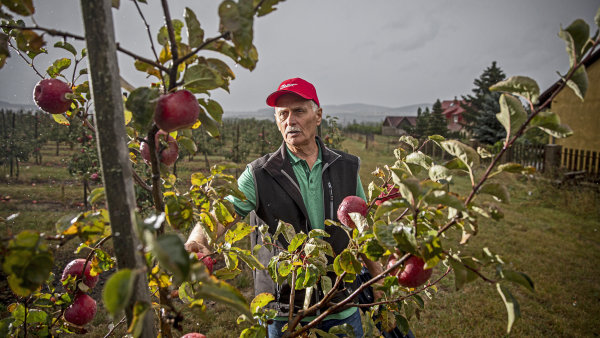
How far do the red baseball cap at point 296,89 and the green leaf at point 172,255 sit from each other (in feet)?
6.22

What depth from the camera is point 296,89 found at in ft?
7.36

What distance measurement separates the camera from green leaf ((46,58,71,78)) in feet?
3.20

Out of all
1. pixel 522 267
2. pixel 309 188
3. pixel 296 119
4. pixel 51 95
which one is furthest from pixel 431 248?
pixel 522 267

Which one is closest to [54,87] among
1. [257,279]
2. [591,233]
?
[257,279]

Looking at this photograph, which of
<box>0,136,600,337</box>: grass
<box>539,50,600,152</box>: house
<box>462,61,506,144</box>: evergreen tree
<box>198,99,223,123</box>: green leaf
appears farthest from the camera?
<box>462,61,506,144</box>: evergreen tree

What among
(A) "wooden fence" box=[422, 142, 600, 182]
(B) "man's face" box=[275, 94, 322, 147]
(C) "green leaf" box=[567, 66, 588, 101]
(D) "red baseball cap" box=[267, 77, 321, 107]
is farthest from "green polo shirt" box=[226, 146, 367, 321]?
(A) "wooden fence" box=[422, 142, 600, 182]

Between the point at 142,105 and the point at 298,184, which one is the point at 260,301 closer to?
the point at 142,105

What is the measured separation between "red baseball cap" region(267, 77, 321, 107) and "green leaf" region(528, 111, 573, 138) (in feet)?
5.58

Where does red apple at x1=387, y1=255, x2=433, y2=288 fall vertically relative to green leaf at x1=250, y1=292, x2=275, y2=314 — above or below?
above

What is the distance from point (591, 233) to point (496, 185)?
812cm

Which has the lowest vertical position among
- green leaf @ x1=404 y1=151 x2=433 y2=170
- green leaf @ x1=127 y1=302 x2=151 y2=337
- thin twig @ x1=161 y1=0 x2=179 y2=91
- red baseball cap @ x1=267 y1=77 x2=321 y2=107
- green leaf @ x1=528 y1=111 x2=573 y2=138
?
green leaf @ x1=127 y1=302 x2=151 y2=337

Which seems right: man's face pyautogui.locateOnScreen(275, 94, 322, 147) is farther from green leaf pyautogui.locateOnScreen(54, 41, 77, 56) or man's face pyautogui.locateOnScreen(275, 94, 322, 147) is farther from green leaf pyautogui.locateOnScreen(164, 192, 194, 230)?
green leaf pyautogui.locateOnScreen(164, 192, 194, 230)

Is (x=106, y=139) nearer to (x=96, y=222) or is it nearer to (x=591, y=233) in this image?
(x=96, y=222)

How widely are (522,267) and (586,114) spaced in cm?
986
